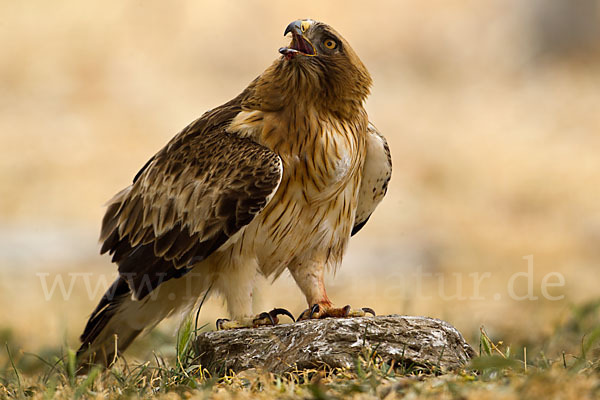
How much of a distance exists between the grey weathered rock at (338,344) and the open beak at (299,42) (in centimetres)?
177

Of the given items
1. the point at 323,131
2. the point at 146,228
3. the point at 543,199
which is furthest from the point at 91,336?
the point at 543,199

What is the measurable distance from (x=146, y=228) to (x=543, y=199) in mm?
10200

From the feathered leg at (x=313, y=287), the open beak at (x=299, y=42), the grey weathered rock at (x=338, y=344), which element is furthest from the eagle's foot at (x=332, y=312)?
the open beak at (x=299, y=42)

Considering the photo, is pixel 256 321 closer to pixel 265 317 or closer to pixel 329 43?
pixel 265 317

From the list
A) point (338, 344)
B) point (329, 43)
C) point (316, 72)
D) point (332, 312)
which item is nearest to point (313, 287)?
point (332, 312)

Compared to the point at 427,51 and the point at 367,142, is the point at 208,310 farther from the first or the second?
the point at 427,51

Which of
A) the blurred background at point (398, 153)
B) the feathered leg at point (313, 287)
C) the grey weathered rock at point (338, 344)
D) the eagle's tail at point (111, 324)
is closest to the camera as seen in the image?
the grey weathered rock at point (338, 344)

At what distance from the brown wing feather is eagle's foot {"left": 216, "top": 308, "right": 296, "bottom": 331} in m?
0.45

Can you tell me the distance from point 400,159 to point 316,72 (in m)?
11.1

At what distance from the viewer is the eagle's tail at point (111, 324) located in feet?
18.6

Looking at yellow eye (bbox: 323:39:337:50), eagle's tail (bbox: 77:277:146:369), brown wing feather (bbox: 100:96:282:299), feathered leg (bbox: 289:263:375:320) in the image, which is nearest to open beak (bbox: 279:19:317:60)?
yellow eye (bbox: 323:39:337:50)

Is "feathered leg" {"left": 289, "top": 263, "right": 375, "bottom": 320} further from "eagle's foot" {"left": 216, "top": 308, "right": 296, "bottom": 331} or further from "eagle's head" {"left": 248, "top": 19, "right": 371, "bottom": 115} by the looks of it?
"eagle's head" {"left": 248, "top": 19, "right": 371, "bottom": 115}

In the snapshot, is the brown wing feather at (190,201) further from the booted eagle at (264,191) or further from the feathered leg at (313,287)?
the feathered leg at (313,287)

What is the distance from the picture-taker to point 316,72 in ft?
16.8
